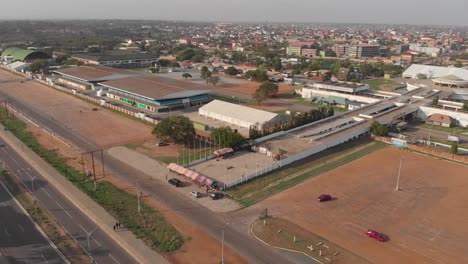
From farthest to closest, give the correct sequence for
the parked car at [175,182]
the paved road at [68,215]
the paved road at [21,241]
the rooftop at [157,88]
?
the rooftop at [157,88], the parked car at [175,182], the paved road at [68,215], the paved road at [21,241]

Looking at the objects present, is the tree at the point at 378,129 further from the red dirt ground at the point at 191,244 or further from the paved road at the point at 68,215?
the paved road at the point at 68,215

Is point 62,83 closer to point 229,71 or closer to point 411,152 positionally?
point 229,71

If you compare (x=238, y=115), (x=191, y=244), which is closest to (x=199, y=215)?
(x=191, y=244)

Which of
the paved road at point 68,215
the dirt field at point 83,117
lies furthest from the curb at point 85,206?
the dirt field at point 83,117

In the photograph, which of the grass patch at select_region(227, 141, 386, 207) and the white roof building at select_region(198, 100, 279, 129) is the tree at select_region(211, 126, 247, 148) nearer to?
the grass patch at select_region(227, 141, 386, 207)

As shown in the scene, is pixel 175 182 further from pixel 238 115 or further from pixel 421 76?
pixel 421 76
